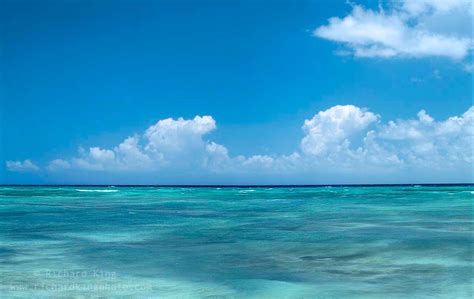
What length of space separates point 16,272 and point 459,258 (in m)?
8.42

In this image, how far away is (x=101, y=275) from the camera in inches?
321

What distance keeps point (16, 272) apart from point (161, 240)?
177 inches

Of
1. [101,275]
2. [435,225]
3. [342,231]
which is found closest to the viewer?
[101,275]

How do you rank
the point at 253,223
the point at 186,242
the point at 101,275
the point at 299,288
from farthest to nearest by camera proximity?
the point at 253,223 → the point at 186,242 → the point at 101,275 → the point at 299,288

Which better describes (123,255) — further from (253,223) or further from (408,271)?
(253,223)

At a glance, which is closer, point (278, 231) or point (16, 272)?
point (16, 272)

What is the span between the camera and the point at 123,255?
33.2 ft

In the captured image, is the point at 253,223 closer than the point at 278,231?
No

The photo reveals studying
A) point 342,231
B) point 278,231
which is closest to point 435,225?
point 342,231

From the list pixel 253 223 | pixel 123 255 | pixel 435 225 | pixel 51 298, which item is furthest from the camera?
pixel 253 223

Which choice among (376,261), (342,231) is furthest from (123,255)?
(342,231)

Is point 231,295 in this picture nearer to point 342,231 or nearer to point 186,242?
point 186,242

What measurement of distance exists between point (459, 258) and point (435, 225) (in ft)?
21.4

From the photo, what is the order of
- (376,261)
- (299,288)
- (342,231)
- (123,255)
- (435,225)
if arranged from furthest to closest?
(435,225)
(342,231)
(123,255)
(376,261)
(299,288)
